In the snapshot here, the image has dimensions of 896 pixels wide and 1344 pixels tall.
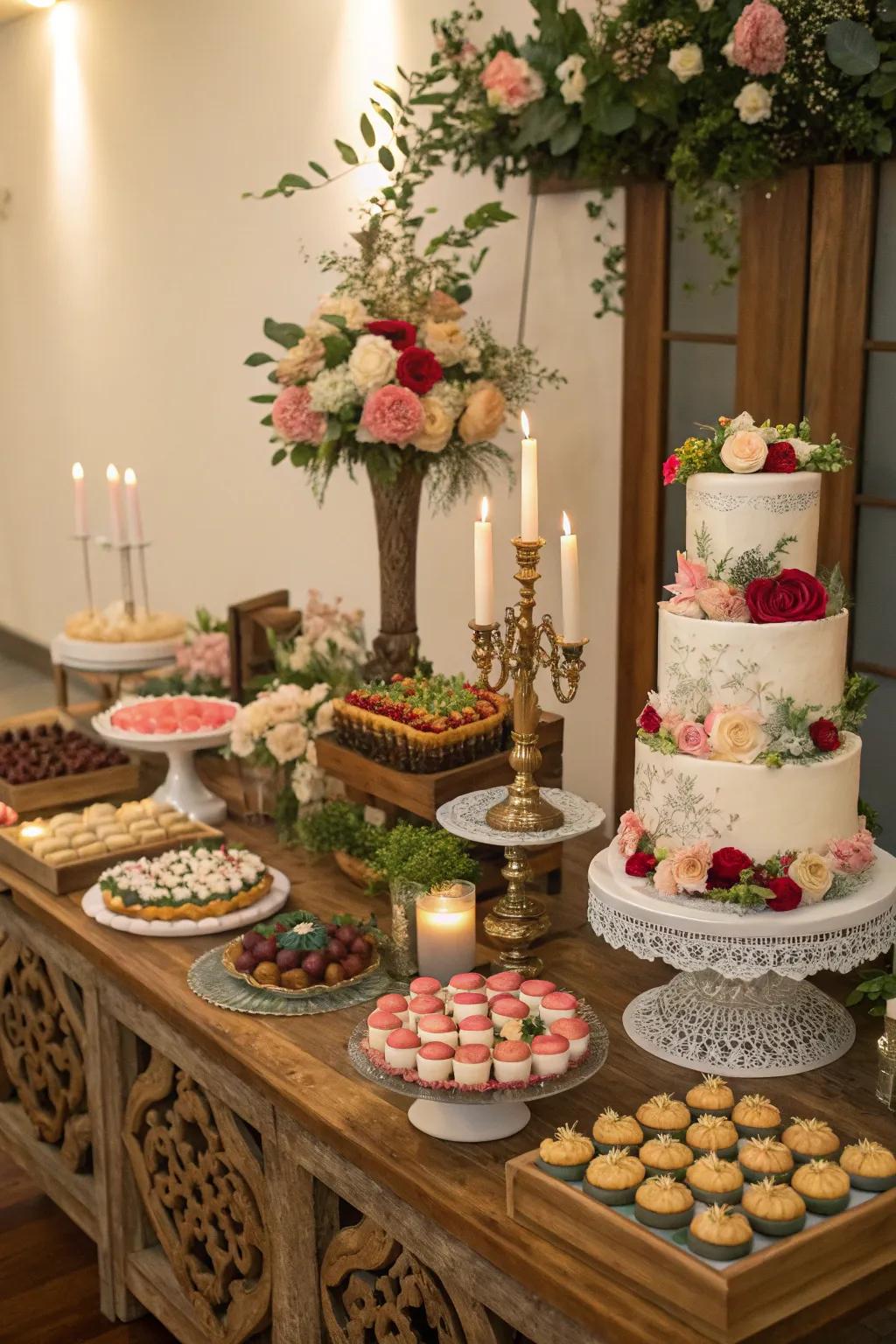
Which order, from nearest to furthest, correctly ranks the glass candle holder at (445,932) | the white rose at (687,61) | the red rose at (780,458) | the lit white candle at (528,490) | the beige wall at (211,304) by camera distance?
the red rose at (780,458) < the lit white candle at (528,490) < the glass candle holder at (445,932) < the white rose at (687,61) < the beige wall at (211,304)

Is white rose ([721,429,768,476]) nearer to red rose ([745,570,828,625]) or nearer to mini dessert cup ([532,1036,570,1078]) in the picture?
red rose ([745,570,828,625])

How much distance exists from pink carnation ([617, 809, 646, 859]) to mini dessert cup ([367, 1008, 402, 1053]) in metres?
0.38

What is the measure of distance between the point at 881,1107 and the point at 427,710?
1.01 metres

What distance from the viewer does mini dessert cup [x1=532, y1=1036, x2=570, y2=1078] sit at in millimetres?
1819

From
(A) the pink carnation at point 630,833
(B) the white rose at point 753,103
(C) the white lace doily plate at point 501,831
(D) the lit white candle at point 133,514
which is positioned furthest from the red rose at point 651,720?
(D) the lit white candle at point 133,514

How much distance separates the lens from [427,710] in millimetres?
2588

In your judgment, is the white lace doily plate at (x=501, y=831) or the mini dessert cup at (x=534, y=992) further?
the white lace doily plate at (x=501, y=831)

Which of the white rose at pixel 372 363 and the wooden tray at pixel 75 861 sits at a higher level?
the white rose at pixel 372 363

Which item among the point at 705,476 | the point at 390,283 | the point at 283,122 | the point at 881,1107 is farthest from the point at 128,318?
the point at 881,1107

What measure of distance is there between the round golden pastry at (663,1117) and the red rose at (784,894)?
10.9 inches

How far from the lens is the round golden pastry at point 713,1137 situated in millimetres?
1677

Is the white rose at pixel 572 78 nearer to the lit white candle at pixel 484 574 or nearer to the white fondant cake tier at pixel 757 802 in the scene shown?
the lit white candle at pixel 484 574

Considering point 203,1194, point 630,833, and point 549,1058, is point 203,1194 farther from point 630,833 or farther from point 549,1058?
point 630,833

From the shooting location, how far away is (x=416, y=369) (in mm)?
2674
